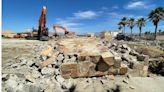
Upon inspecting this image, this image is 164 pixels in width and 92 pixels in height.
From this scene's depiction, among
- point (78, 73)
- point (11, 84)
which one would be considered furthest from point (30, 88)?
point (78, 73)

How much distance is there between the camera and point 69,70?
781cm

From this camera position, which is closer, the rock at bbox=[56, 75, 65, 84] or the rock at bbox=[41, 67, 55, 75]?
the rock at bbox=[56, 75, 65, 84]

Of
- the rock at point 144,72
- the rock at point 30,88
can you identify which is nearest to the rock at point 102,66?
the rock at point 144,72

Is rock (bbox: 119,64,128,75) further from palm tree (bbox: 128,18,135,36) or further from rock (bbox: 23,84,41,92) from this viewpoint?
palm tree (bbox: 128,18,135,36)

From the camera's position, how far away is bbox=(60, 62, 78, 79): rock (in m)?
7.75

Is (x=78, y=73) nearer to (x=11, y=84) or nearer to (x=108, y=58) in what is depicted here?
(x=108, y=58)

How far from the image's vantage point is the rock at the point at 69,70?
25.4 feet

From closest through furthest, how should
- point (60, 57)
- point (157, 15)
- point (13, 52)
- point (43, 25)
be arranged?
point (60, 57) → point (13, 52) → point (43, 25) → point (157, 15)

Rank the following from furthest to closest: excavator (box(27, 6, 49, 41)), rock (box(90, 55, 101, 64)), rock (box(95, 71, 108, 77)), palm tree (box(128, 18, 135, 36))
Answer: palm tree (box(128, 18, 135, 36)), excavator (box(27, 6, 49, 41)), rock (box(95, 71, 108, 77)), rock (box(90, 55, 101, 64))

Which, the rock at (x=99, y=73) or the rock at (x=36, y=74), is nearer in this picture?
the rock at (x=36, y=74)

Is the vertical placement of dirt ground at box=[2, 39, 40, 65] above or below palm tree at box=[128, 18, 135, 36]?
below

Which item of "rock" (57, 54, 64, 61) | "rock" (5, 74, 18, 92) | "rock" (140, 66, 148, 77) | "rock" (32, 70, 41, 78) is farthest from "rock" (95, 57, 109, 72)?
"rock" (5, 74, 18, 92)

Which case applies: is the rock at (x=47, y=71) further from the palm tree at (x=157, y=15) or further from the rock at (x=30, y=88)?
the palm tree at (x=157, y=15)

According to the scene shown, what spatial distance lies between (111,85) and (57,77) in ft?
6.45
